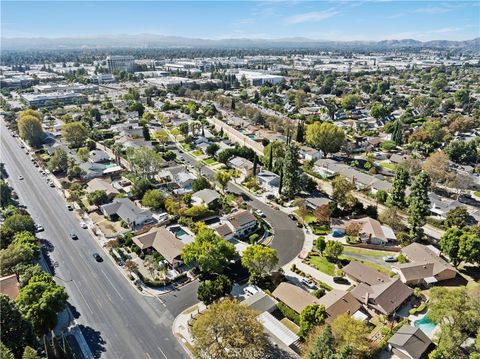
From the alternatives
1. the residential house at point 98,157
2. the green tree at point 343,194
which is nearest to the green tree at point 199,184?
the green tree at point 343,194

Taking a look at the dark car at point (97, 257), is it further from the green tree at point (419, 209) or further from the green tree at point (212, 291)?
the green tree at point (419, 209)

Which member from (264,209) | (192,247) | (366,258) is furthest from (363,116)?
(192,247)

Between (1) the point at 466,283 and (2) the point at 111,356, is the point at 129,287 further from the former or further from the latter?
(1) the point at 466,283

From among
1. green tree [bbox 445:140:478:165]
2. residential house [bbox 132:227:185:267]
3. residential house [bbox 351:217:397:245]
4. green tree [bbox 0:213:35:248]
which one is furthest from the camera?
green tree [bbox 445:140:478:165]

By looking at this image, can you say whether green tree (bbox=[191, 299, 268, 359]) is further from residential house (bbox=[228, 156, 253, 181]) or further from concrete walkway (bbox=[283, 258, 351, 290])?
residential house (bbox=[228, 156, 253, 181])

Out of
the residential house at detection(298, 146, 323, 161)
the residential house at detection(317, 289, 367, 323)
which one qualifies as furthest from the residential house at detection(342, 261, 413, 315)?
the residential house at detection(298, 146, 323, 161)

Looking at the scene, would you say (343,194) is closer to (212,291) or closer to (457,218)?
(457,218)

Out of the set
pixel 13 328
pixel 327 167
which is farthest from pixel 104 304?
pixel 327 167
